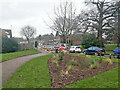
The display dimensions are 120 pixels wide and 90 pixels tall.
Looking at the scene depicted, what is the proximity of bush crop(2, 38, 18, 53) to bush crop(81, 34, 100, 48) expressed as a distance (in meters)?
14.4

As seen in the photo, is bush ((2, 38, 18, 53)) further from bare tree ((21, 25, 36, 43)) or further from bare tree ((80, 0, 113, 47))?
bare tree ((80, 0, 113, 47))

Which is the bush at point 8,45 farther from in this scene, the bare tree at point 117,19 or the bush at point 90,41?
the bare tree at point 117,19

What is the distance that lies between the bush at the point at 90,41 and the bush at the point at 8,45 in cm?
1440

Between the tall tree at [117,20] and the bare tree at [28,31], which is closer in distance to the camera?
the tall tree at [117,20]

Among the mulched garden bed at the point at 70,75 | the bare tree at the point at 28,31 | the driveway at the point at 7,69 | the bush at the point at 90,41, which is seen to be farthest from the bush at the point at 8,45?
the mulched garden bed at the point at 70,75

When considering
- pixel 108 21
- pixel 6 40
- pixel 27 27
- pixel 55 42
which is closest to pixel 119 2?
pixel 108 21

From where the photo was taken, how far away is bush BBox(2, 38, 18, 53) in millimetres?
18764

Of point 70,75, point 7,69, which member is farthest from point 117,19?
point 7,69

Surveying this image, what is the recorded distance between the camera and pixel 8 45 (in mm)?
19438

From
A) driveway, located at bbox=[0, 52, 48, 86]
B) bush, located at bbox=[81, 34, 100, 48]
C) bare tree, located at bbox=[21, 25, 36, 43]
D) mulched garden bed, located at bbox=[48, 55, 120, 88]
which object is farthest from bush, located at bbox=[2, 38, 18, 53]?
mulched garden bed, located at bbox=[48, 55, 120, 88]

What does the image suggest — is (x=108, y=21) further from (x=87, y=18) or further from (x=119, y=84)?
(x=119, y=84)

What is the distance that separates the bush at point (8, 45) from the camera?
18.8 m

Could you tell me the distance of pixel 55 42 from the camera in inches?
798

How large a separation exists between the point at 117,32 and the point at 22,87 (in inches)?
745
